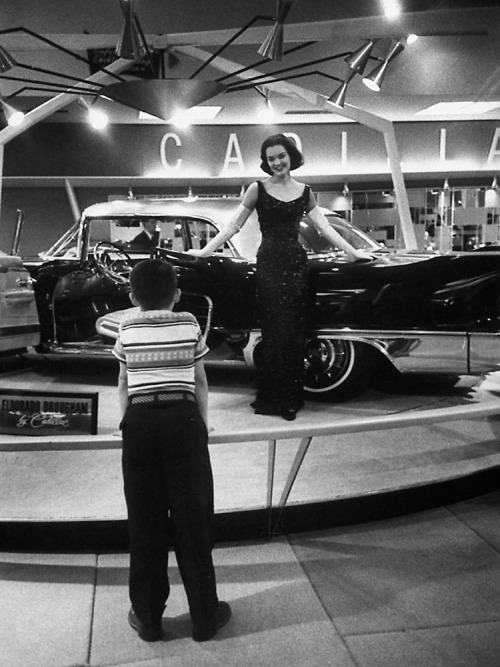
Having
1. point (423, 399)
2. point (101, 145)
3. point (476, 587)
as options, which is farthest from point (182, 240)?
point (101, 145)

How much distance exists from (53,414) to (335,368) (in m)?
2.67

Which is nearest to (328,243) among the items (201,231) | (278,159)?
(201,231)

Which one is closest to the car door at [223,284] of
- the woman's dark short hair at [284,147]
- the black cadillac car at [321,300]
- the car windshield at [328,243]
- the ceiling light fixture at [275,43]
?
the black cadillac car at [321,300]

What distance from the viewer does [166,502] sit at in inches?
96.4

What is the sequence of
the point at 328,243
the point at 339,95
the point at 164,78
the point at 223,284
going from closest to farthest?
the point at 223,284
the point at 328,243
the point at 164,78
the point at 339,95

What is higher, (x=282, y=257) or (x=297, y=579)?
(x=282, y=257)

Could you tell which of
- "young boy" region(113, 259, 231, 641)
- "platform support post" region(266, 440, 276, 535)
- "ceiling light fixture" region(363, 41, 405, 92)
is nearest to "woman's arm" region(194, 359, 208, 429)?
"young boy" region(113, 259, 231, 641)

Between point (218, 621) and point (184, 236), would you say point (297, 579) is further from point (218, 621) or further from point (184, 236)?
point (184, 236)

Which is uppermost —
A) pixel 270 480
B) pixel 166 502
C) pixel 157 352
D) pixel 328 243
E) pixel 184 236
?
pixel 184 236

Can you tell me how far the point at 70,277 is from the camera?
6246mm

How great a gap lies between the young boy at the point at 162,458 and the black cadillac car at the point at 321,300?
9.27ft

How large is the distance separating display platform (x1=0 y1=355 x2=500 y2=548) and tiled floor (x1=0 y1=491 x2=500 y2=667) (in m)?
0.15

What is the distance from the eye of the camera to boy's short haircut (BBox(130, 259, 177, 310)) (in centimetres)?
245

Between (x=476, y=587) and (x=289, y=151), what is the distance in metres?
2.93
